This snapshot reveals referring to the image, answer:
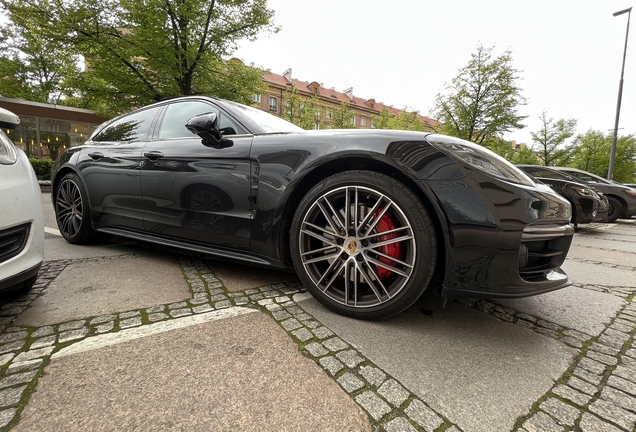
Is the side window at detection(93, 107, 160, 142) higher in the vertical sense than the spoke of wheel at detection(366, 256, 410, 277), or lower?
higher

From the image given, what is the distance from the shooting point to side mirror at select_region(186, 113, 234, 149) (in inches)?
79.1

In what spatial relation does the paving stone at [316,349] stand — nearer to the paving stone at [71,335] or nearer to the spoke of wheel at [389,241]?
the spoke of wheel at [389,241]

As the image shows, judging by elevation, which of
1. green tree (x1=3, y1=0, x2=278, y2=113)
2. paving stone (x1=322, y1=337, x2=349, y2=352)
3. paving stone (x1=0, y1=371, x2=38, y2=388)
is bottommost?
paving stone (x1=322, y1=337, x2=349, y2=352)

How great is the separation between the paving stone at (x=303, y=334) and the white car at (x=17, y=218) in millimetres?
1439

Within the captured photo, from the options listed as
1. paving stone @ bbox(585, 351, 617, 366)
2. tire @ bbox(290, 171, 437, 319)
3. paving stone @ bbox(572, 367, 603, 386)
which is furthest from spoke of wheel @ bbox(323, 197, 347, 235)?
paving stone @ bbox(585, 351, 617, 366)

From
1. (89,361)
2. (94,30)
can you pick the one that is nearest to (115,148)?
(89,361)

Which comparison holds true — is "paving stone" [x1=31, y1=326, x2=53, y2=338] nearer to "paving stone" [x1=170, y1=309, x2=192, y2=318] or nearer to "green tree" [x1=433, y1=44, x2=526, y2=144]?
"paving stone" [x1=170, y1=309, x2=192, y2=318]

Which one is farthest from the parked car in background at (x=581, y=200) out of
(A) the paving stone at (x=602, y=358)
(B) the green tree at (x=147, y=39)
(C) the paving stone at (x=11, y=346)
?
(B) the green tree at (x=147, y=39)

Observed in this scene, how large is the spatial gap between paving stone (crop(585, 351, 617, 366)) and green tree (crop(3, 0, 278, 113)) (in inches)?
527

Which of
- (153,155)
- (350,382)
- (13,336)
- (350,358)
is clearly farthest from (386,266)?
(153,155)

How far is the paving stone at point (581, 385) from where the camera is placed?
1174mm

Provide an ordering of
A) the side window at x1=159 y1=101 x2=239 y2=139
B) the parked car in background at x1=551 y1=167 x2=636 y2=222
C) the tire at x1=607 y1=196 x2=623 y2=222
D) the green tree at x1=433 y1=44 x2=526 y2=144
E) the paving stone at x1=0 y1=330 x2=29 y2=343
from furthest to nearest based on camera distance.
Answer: the green tree at x1=433 y1=44 x2=526 y2=144 < the tire at x1=607 y1=196 x2=623 y2=222 < the parked car in background at x1=551 y1=167 x2=636 y2=222 < the side window at x1=159 y1=101 x2=239 y2=139 < the paving stone at x1=0 y1=330 x2=29 y2=343

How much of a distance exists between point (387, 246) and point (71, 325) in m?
1.68

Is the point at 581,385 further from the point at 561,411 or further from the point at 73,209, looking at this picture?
the point at 73,209
